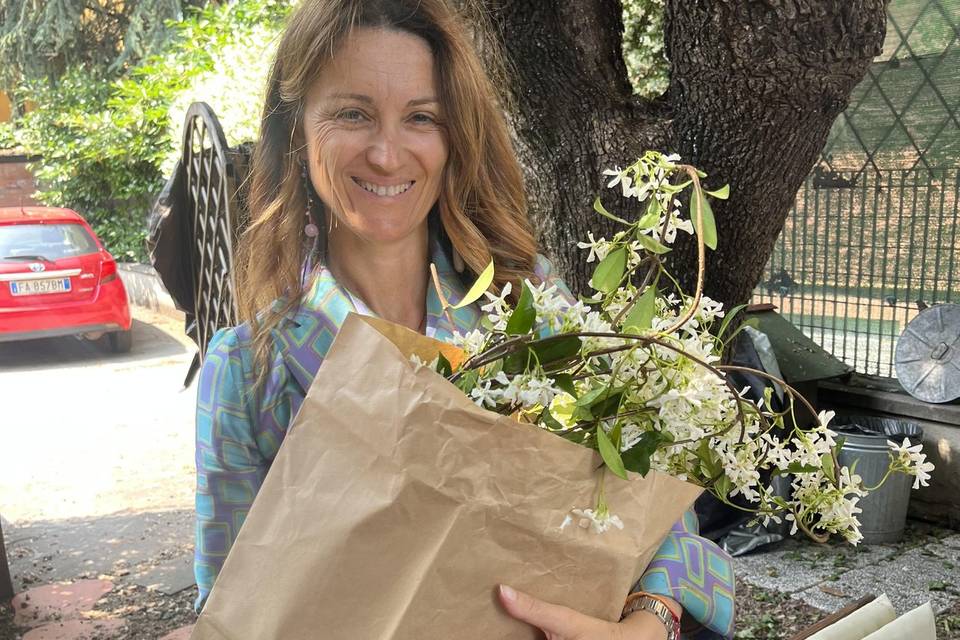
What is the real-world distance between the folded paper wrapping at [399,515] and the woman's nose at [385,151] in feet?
1.45

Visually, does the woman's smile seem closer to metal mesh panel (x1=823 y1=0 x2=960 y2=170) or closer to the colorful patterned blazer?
the colorful patterned blazer

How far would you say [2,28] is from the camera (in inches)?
583

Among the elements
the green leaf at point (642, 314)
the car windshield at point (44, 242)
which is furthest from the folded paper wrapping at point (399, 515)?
the car windshield at point (44, 242)

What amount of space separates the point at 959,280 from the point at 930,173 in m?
0.66

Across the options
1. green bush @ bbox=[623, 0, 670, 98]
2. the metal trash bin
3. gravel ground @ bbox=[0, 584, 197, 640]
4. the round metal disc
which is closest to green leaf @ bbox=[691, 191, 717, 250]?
gravel ground @ bbox=[0, 584, 197, 640]

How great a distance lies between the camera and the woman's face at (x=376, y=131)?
1337 millimetres

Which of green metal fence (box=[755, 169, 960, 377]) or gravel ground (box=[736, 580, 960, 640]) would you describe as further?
green metal fence (box=[755, 169, 960, 377])

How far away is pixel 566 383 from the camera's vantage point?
3.07 feet

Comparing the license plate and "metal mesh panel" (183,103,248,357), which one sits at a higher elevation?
"metal mesh panel" (183,103,248,357)

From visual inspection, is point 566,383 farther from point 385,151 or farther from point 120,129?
point 120,129

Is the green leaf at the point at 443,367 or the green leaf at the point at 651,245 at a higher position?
the green leaf at the point at 651,245

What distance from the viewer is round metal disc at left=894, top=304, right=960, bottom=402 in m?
4.98

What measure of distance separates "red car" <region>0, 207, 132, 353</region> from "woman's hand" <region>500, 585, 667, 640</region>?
31.8 feet

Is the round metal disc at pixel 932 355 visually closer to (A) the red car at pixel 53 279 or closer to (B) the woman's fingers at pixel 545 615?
(B) the woman's fingers at pixel 545 615
